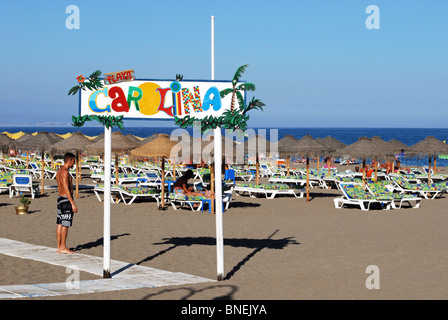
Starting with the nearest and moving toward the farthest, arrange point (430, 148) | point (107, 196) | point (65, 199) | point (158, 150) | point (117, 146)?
point (107, 196) → point (65, 199) → point (158, 150) → point (117, 146) → point (430, 148)

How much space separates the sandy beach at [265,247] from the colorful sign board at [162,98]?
2110 millimetres

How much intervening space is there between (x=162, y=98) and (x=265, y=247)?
390 centimetres

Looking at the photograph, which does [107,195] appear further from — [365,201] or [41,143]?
[41,143]

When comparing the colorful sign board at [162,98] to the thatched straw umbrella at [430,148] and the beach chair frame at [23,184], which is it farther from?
the thatched straw umbrella at [430,148]

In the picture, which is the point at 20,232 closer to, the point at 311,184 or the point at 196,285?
the point at 196,285

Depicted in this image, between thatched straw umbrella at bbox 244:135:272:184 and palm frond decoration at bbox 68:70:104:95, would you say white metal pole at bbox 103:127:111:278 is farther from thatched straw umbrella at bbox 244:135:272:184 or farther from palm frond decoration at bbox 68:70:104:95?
thatched straw umbrella at bbox 244:135:272:184

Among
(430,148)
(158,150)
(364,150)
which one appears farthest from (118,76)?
(430,148)

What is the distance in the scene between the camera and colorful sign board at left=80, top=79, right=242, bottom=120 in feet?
24.4

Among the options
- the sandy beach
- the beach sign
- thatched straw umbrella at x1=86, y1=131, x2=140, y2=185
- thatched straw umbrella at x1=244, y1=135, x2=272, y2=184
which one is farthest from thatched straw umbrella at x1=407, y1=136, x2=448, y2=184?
the beach sign

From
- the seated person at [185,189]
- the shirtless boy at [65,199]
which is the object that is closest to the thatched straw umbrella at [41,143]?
the seated person at [185,189]

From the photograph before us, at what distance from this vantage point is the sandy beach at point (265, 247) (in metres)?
6.83

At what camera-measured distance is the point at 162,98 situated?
24.4 feet
